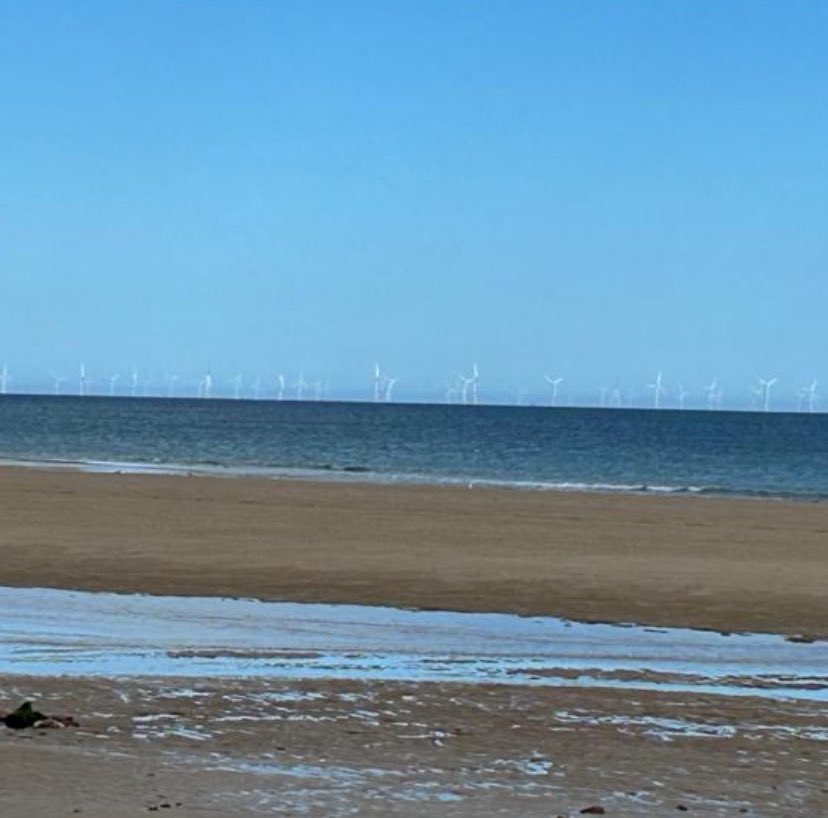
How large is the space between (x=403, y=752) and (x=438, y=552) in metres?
15.1

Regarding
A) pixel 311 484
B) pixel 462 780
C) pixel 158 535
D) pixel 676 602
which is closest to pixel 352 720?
pixel 462 780

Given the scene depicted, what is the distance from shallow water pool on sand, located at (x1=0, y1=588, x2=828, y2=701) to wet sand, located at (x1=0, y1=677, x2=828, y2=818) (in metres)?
0.82

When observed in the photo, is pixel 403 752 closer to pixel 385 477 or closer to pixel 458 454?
pixel 385 477

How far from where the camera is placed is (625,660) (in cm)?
1446

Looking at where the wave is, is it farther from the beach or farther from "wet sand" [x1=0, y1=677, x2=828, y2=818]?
"wet sand" [x1=0, y1=677, x2=828, y2=818]

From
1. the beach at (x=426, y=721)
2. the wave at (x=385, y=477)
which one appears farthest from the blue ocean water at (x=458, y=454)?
the beach at (x=426, y=721)

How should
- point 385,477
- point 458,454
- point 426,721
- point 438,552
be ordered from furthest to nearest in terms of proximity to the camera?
point 458,454
point 385,477
point 438,552
point 426,721

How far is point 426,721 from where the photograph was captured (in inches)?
435

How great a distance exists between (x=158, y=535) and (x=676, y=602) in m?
11.1

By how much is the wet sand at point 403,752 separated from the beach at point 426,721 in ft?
0.08

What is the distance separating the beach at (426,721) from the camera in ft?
28.7

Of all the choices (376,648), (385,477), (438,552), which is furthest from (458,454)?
(376,648)

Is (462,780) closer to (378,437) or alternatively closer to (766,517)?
(766,517)

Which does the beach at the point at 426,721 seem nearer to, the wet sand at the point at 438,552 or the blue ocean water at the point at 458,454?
the wet sand at the point at 438,552
